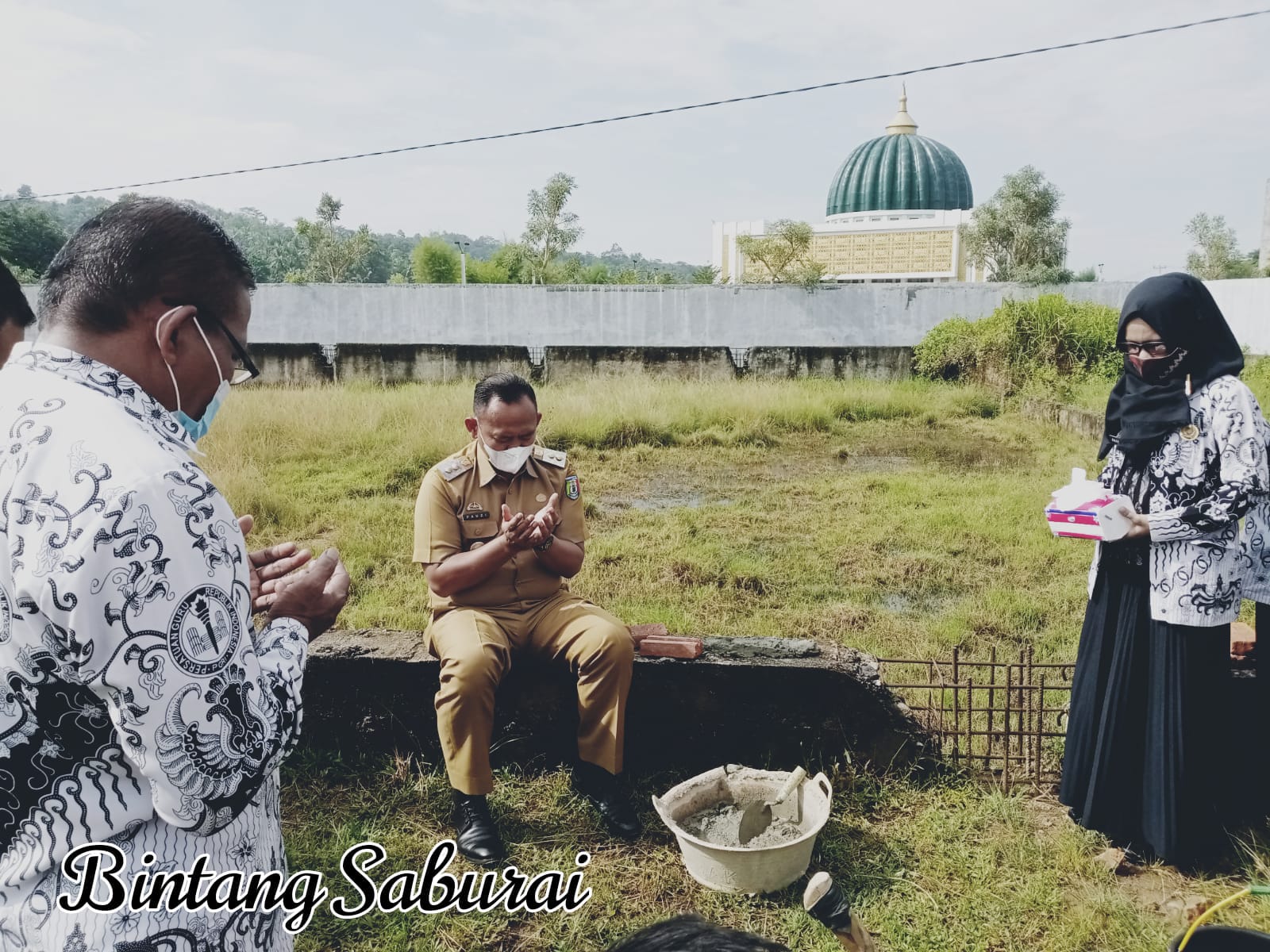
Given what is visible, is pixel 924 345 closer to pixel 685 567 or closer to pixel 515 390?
pixel 685 567

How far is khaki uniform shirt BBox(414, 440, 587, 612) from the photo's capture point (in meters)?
3.55

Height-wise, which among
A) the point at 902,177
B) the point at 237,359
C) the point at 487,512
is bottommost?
the point at 487,512

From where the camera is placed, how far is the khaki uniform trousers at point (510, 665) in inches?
126

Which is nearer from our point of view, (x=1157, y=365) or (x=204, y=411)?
(x=204, y=411)

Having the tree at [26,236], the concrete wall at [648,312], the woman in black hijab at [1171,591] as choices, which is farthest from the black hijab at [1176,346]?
the tree at [26,236]

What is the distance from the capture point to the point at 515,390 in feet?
12.1

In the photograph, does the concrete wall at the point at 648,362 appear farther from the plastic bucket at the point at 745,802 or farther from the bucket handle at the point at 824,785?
the bucket handle at the point at 824,785

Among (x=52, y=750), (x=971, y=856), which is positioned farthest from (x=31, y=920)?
(x=971, y=856)

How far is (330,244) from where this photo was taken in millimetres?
35844

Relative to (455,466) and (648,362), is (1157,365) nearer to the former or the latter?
(455,466)

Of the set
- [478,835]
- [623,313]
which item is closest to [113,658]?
[478,835]

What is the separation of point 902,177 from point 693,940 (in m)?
61.3

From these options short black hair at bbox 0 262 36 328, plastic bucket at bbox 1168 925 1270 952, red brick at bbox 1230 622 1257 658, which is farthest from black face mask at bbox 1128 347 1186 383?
short black hair at bbox 0 262 36 328

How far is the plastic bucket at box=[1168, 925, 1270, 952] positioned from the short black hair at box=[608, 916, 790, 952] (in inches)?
64.0
